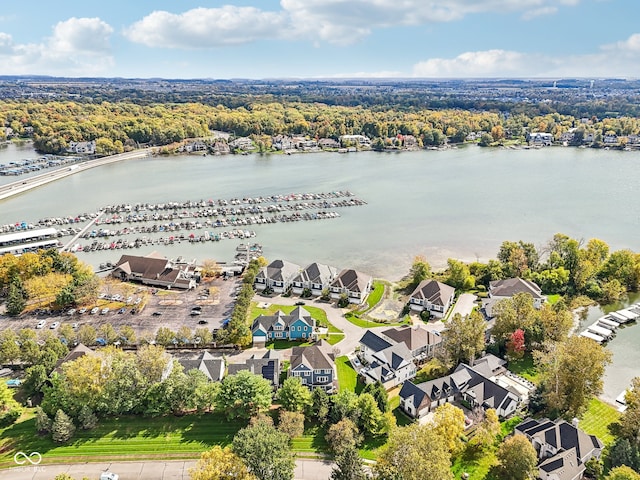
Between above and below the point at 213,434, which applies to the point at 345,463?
above

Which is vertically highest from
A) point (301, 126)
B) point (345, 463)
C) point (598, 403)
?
point (301, 126)

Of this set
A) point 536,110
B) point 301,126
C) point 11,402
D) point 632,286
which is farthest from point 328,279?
point 536,110

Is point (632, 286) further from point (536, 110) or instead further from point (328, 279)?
point (536, 110)

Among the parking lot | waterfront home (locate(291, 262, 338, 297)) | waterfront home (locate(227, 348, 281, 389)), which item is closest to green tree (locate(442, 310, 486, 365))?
waterfront home (locate(227, 348, 281, 389))

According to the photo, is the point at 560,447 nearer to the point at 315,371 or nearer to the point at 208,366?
the point at 315,371

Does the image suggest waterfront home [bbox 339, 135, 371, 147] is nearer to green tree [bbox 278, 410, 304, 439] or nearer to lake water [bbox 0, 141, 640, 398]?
lake water [bbox 0, 141, 640, 398]

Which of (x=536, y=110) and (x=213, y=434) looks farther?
(x=536, y=110)

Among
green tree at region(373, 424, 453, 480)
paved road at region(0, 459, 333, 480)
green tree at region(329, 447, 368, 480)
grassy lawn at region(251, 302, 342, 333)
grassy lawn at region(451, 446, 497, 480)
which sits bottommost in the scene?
grassy lawn at region(451, 446, 497, 480)

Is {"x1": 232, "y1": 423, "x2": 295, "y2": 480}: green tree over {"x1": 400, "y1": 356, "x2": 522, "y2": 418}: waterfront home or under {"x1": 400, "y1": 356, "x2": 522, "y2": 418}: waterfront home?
over
